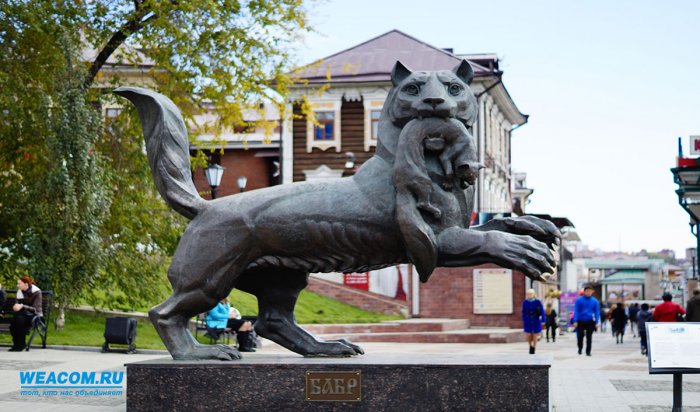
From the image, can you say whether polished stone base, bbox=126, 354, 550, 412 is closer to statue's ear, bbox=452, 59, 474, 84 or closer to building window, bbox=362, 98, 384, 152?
statue's ear, bbox=452, 59, 474, 84

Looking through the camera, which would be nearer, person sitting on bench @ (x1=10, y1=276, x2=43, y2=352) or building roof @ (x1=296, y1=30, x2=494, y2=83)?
person sitting on bench @ (x1=10, y1=276, x2=43, y2=352)

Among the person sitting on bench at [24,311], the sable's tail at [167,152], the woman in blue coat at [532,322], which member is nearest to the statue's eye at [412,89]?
the sable's tail at [167,152]

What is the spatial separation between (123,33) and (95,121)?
94.3 inches

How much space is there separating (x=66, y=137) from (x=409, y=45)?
80.5 feet

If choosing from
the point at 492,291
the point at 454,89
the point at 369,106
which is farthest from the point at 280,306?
the point at 369,106

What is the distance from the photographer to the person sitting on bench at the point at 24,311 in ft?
55.7

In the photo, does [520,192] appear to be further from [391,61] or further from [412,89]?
[412,89]

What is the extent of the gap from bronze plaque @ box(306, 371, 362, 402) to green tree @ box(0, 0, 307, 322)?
12.5m

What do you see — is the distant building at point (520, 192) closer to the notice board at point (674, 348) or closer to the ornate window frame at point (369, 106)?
the ornate window frame at point (369, 106)

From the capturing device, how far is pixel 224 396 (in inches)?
281

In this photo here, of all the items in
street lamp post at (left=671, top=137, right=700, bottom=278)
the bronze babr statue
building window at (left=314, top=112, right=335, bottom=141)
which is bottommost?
the bronze babr statue

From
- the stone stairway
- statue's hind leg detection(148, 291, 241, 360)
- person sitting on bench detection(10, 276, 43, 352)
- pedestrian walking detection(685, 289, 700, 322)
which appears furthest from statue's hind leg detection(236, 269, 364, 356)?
the stone stairway

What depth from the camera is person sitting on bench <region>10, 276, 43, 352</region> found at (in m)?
17.0

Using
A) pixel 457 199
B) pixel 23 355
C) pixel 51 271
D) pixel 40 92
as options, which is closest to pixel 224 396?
pixel 457 199
